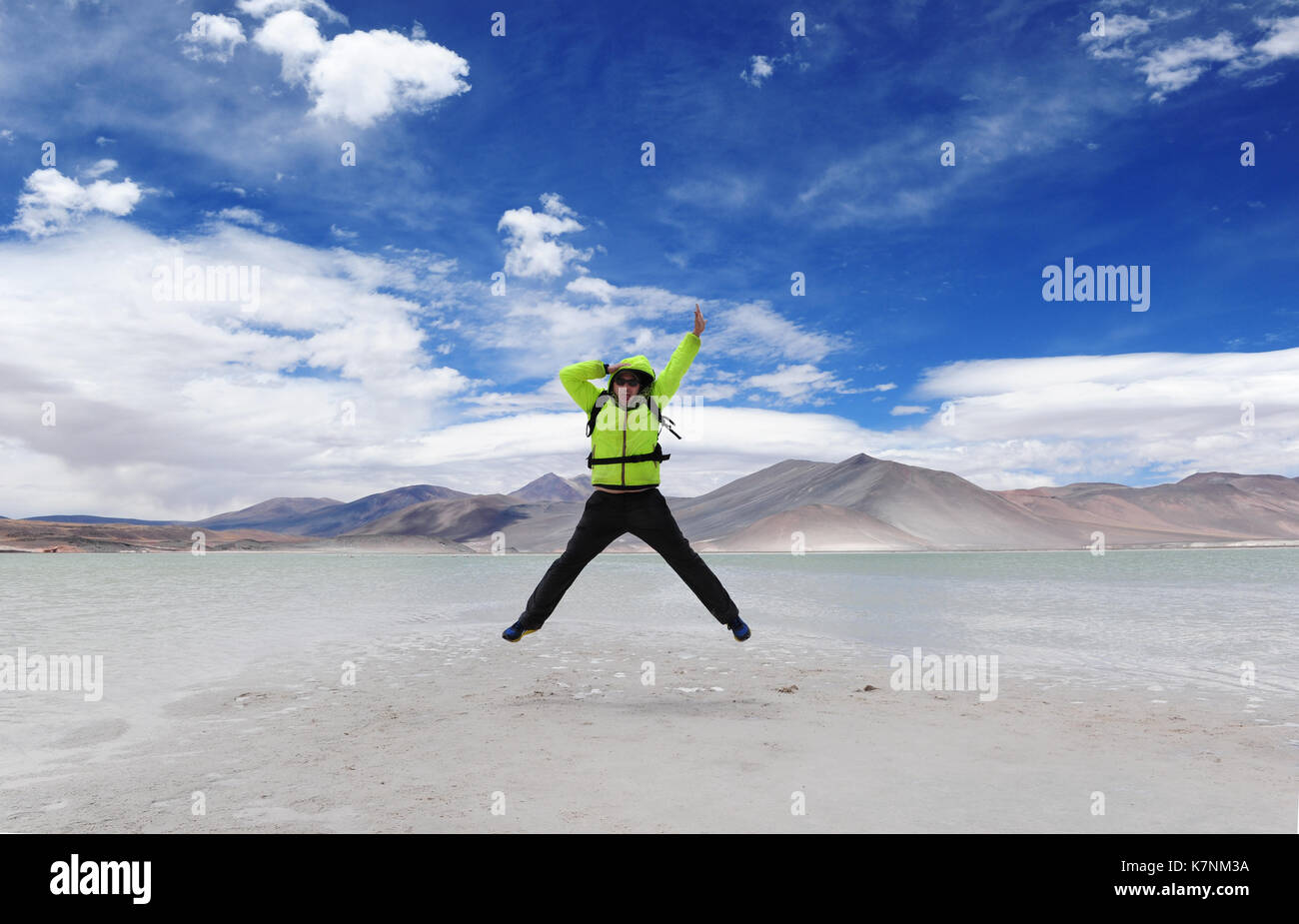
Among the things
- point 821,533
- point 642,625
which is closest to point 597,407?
point 642,625

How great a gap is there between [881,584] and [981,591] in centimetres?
548

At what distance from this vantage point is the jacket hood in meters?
6.68

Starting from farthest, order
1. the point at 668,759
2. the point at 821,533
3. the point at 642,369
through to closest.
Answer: the point at 821,533 < the point at 642,369 < the point at 668,759

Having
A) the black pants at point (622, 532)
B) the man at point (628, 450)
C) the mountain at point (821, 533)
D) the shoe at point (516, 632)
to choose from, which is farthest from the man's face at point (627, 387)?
the mountain at point (821, 533)

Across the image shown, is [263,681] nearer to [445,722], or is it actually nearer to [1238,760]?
[445,722]

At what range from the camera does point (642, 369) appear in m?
6.70

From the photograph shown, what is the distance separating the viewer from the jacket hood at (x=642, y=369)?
6.68 meters

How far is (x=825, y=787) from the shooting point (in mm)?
5066

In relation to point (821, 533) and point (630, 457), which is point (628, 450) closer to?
point (630, 457)

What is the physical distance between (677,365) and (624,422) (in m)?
0.75

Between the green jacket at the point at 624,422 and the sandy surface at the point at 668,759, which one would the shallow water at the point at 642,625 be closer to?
the sandy surface at the point at 668,759

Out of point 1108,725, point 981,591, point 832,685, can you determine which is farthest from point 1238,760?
point 981,591

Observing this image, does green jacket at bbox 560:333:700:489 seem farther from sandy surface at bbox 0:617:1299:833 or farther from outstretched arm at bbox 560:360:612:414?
sandy surface at bbox 0:617:1299:833

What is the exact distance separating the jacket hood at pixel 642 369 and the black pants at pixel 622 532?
943mm
